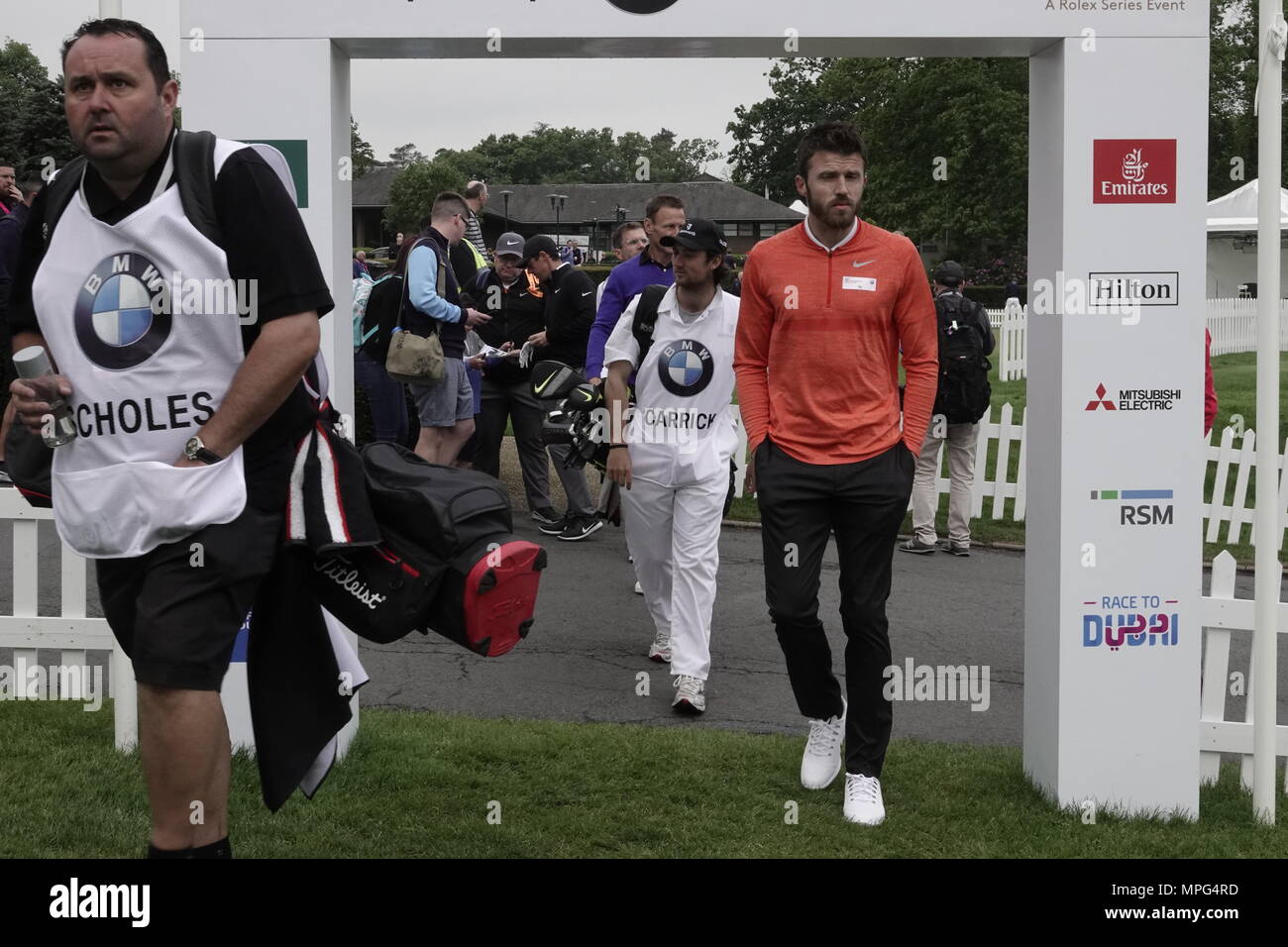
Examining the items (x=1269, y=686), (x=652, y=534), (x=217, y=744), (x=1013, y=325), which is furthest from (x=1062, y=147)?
(x=1013, y=325)

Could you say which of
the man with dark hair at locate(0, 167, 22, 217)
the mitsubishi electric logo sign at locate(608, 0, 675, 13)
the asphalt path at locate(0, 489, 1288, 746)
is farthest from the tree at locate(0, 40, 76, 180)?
the mitsubishi electric logo sign at locate(608, 0, 675, 13)

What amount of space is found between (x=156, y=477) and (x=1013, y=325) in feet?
79.7

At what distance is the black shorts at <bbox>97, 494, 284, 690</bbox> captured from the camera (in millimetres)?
3301

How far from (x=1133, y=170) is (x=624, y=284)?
3.17 m

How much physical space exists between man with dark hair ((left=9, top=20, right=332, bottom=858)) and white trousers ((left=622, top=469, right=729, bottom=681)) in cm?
335

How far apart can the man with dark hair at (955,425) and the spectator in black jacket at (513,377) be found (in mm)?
2826

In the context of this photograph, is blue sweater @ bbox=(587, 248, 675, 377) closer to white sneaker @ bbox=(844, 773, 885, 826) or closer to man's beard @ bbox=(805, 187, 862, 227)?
man's beard @ bbox=(805, 187, 862, 227)

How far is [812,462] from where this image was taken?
16.4ft

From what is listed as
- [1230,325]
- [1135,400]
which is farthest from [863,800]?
[1230,325]

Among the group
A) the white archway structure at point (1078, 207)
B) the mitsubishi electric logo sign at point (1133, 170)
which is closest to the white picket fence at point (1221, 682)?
the white archway structure at point (1078, 207)

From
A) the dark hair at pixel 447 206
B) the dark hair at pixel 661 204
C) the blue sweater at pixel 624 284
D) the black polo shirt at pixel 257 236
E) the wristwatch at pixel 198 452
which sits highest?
the dark hair at pixel 447 206

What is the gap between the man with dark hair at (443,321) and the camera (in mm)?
10422

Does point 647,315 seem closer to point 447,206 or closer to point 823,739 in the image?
point 823,739

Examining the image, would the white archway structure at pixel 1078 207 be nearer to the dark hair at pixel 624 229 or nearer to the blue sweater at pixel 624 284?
the blue sweater at pixel 624 284
